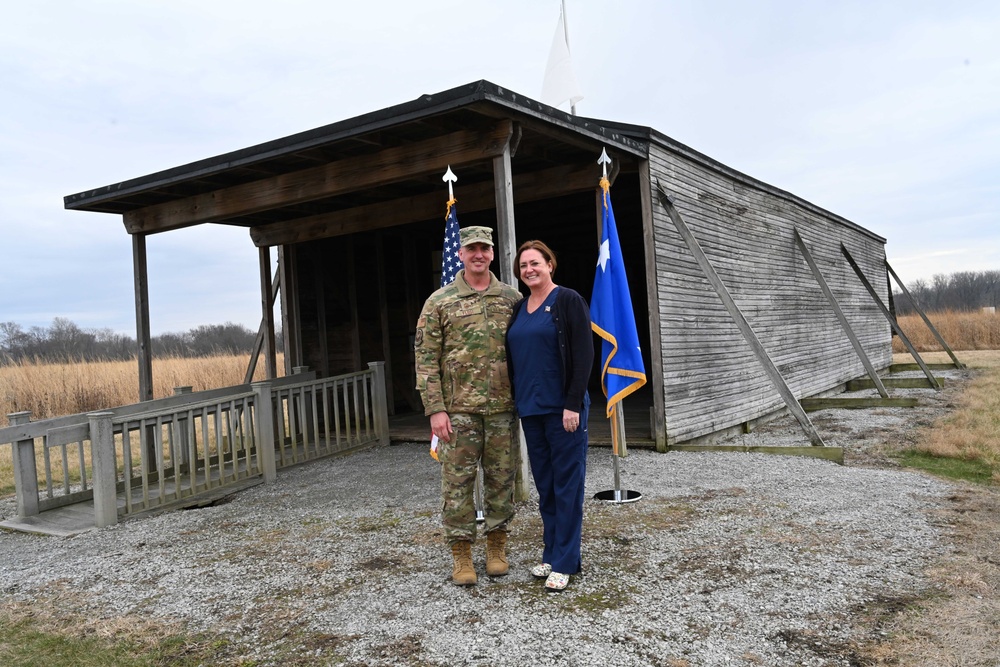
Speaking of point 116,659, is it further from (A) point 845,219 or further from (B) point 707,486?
(A) point 845,219

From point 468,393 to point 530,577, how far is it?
99 centimetres

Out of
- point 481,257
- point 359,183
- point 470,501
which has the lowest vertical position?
point 470,501

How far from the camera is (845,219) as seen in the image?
13.6m

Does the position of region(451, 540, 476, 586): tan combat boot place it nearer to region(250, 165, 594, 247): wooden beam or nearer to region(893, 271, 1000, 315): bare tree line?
region(250, 165, 594, 247): wooden beam

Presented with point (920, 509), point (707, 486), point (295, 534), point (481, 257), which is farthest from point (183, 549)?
point (920, 509)

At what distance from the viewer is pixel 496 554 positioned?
11.5ft

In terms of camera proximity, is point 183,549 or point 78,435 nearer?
point 183,549

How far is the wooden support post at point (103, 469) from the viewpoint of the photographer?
4.84 metres

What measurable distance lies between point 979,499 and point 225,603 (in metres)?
4.80

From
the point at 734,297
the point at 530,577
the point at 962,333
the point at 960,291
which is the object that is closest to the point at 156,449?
the point at 530,577

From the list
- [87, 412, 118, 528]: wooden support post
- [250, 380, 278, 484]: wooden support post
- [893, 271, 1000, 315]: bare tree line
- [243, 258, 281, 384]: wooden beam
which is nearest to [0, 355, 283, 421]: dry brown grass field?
[243, 258, 281, 384]: wooden beam

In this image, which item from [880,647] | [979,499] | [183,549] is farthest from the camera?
[979,499]

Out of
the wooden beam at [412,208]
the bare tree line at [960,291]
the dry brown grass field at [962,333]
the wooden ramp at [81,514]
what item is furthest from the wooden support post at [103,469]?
the bare tree line at [960,291]

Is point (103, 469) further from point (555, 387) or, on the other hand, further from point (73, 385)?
point (73, 385)
